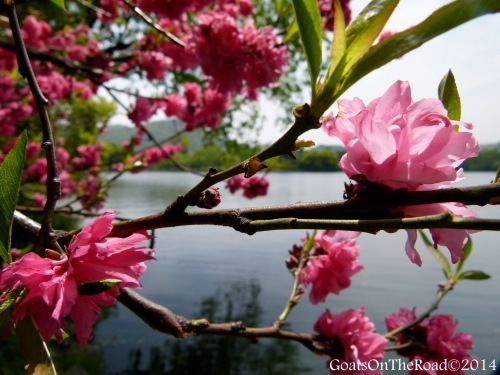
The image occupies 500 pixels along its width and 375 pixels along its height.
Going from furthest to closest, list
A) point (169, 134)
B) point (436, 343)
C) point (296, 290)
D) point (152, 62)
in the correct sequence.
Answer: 1. point (169, 134)
2. point (152, 62)
3. point (436, 343)
4. point (296, 290)

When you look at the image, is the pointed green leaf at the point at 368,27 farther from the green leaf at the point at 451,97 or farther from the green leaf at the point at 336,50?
the green leaf at the point at 451,97

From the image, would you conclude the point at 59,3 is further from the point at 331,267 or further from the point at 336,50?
the point at 331,267

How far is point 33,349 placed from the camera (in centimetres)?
40

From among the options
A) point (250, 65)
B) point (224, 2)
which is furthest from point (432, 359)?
point (224, 2)

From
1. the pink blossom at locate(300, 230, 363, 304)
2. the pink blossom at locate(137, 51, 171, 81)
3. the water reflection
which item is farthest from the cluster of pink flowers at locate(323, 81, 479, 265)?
the water reflection

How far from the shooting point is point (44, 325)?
42cm

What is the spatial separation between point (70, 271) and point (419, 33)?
14.4 inches

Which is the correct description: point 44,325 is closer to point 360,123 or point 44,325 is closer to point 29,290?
point 29,290

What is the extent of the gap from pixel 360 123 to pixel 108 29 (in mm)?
8330

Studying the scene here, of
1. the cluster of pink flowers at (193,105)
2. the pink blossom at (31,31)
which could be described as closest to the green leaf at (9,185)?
the cluster of pink flowers at (193,105)

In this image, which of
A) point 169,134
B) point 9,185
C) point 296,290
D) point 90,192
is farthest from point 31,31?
point 169,134

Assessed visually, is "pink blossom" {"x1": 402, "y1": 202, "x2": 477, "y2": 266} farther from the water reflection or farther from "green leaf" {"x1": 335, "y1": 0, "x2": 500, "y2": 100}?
the water reflection

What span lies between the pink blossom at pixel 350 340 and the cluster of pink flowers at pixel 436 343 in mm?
202

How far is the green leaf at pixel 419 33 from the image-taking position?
0.32 meters
